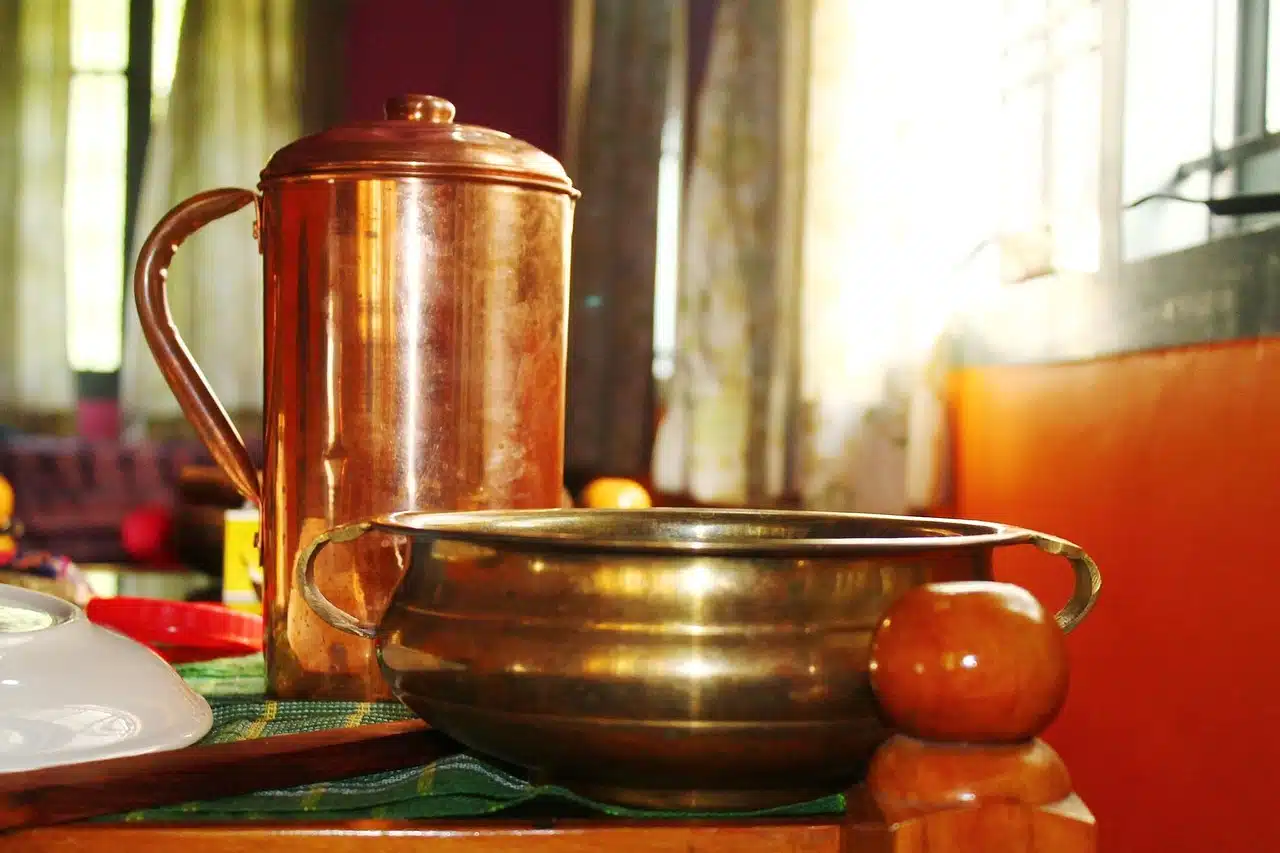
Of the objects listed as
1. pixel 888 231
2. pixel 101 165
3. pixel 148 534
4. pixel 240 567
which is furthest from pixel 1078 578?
pixel 101 165

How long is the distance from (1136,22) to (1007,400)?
0.62m

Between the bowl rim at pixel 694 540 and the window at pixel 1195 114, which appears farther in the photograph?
the window at pixel 1195 114

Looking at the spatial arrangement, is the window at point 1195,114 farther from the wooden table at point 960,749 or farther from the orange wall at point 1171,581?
the wooden table at point 960,749

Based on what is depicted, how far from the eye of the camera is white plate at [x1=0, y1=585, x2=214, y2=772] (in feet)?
1.43

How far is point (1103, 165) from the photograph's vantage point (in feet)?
6.78

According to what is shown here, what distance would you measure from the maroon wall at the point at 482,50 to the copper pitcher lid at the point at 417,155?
16.7 ft

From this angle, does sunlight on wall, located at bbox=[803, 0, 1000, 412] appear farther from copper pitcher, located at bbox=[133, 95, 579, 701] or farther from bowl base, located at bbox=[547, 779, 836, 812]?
bowl base, located at bbox=[547, 779, 836, 812]

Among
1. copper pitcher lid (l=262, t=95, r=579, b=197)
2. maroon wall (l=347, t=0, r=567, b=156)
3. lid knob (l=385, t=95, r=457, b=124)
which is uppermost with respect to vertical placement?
maroon wall (l=347, t=0, r=567, b=156)

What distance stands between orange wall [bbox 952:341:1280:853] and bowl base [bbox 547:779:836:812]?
3.59ft

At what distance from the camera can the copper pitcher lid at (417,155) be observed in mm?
635

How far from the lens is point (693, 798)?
431 mm

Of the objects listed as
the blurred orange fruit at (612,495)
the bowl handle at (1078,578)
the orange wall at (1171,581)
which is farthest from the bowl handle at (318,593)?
the blurred orange fruit at (612,495)

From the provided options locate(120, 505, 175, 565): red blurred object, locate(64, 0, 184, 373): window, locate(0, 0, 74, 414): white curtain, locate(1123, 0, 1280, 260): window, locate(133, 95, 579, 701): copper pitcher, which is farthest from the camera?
locate(64, 0, 184, 373): window

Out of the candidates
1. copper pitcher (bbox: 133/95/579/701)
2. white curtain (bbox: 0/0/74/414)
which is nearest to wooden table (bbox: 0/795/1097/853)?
copper pitcher (bbox: 133/95/579/701)
